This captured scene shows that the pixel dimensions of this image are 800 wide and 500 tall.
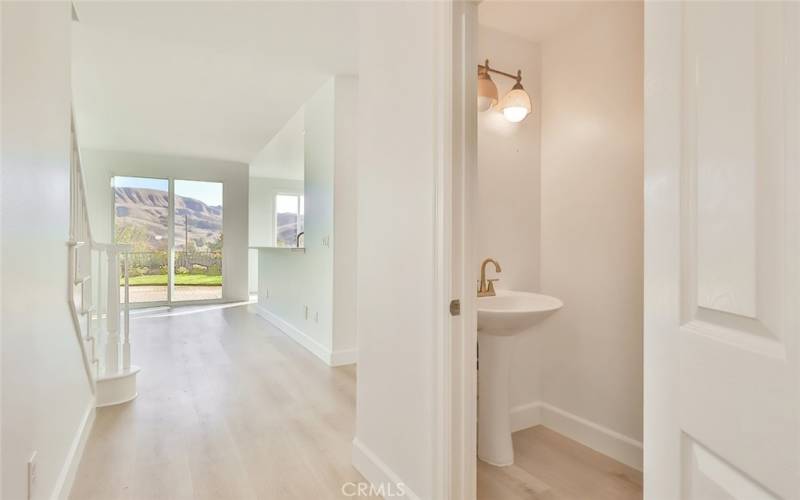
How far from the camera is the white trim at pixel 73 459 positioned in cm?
170

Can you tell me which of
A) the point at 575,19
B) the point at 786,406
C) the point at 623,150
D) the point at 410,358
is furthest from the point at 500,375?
the point at 575,19

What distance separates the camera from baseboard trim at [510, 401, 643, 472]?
6.79 ft

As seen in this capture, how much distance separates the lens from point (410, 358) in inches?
64.5

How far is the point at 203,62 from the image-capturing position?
3400 mm

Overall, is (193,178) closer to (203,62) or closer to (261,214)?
(261,214)

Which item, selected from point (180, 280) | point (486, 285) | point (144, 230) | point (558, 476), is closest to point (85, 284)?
point (486, 285)

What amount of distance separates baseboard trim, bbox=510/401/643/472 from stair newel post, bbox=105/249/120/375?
2.65 metres

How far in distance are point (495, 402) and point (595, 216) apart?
1128 mm

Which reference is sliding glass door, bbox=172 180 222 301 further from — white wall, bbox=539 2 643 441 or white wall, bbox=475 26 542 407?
white wall, bbox=539 2 643 441

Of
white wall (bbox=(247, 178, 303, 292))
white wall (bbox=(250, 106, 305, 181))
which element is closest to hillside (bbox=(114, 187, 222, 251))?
white wall (bbox=(250, 106, 305, 181))

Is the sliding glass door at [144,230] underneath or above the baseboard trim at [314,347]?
above

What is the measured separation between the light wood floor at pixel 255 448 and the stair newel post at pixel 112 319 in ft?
1.00

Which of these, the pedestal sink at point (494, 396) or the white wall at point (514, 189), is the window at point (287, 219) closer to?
the white wall at point (514, 189)

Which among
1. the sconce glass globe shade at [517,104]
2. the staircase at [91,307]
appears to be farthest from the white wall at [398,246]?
the staircase at [91,307]
